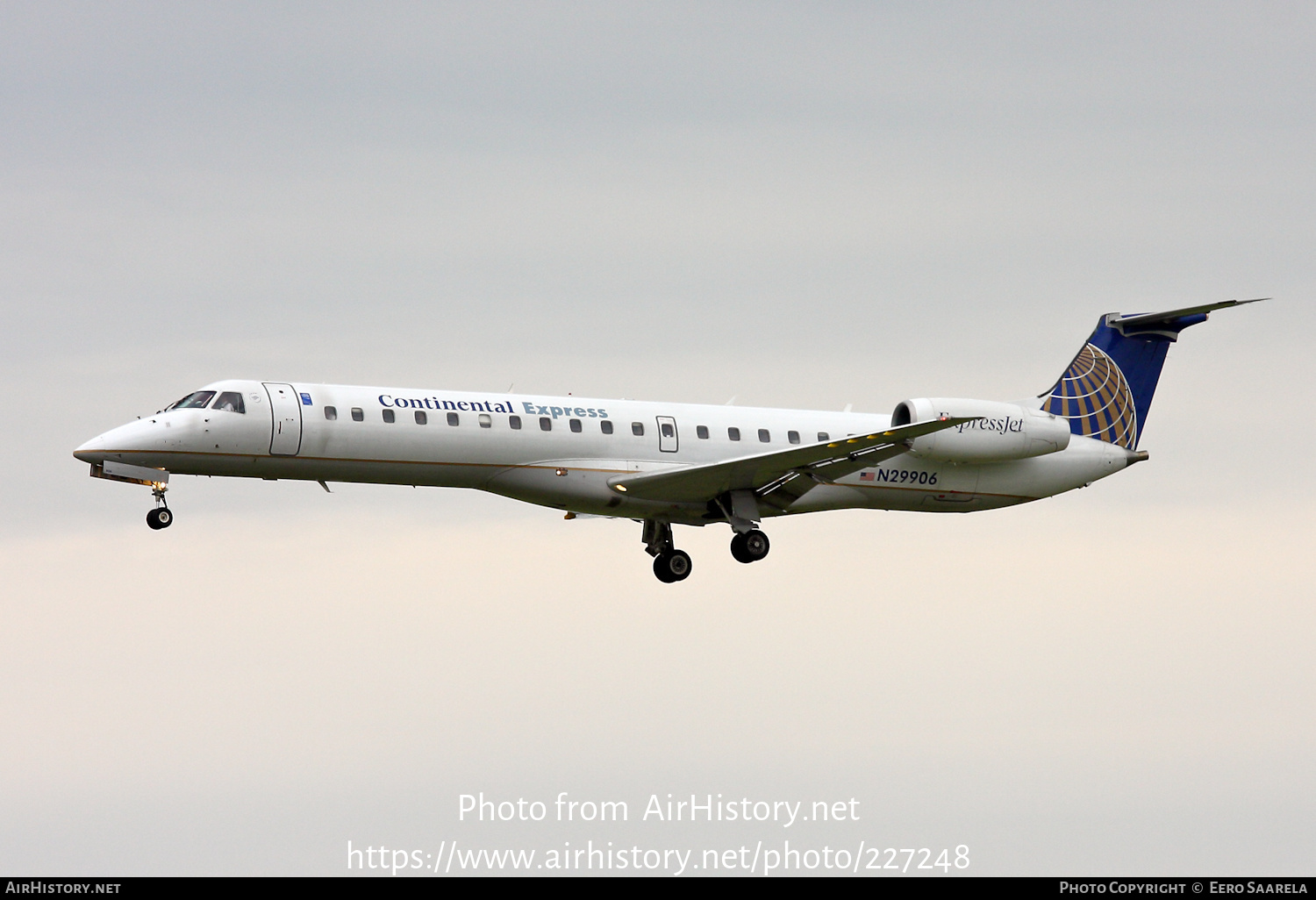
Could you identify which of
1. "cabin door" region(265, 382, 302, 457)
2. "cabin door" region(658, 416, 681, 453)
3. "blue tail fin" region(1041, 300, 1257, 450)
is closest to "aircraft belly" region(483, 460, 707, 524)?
"cabin door" region(658, 416, 681, 453)

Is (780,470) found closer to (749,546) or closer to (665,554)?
(749,546)

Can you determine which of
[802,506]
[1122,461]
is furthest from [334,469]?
[1122,461]

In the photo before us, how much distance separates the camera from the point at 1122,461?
133 ft

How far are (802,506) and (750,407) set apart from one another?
238 cm

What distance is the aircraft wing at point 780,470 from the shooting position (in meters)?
34.0

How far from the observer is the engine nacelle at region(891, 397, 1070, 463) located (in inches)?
1473

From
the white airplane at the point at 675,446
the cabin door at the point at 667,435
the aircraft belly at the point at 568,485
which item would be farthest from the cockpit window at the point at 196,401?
the cabin door at the point at 667,435

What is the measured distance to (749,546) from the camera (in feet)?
119

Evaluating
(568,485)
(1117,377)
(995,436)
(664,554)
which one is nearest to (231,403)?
(568,485)

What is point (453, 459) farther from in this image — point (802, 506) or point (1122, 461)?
point (1122, 461)

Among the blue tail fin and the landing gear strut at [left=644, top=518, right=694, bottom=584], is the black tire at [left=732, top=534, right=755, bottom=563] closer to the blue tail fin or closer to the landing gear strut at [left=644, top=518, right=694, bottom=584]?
the landing gear strut at [left=644, top=518, right=694, bottom=584]

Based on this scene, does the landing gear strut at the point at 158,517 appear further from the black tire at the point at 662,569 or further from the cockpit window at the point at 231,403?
the black tire at the point at 662,569

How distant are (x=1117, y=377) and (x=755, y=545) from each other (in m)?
10.3

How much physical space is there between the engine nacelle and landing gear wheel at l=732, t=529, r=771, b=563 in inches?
147
